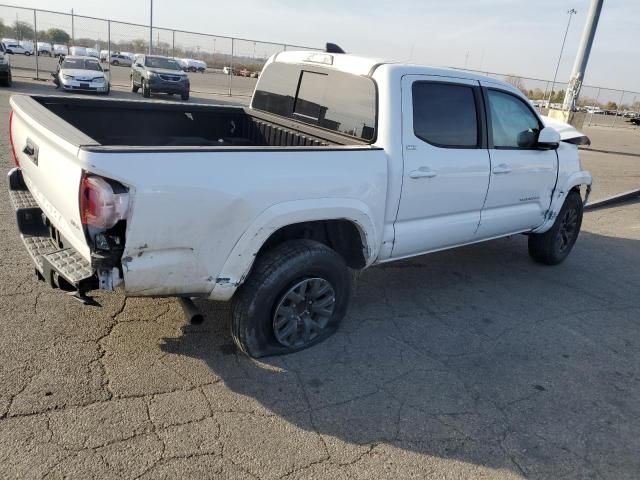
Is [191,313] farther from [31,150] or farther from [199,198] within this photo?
[31,150]

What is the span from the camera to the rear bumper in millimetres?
2709

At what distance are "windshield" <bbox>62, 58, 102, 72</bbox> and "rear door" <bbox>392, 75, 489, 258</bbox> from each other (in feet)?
59.3

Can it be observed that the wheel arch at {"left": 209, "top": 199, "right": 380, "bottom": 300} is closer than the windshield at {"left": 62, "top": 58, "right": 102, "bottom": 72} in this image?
Yes

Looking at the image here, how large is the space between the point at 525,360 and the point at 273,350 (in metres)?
1.85

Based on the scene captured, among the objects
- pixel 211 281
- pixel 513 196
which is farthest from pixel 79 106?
pixel 513 196

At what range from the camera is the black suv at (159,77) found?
67.2 ft

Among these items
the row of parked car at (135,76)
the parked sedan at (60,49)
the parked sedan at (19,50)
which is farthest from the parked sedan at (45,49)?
the row of parked car at (135,76)

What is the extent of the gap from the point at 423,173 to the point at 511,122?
1.51m

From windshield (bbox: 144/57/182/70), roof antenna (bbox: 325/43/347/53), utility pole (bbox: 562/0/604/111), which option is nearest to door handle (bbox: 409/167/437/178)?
roof antenna (bbox: 325/43/347/53)

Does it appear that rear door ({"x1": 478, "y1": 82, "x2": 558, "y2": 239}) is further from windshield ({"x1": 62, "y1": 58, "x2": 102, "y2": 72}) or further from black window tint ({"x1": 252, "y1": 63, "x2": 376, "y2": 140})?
windshield ({"x1": 62, "y1": 58, "x2": 102, "y2": 72})

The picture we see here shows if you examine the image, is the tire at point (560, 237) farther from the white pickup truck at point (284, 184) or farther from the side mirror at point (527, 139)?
the side mirror at point (527, 139)

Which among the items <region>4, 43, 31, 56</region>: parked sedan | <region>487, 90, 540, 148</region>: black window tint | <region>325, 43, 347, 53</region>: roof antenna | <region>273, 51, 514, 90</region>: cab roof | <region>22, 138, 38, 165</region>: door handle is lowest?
<region>4, 43, 31, 56</region>: parked sedan

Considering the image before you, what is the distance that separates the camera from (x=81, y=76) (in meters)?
18.1

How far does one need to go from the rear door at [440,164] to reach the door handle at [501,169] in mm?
135
